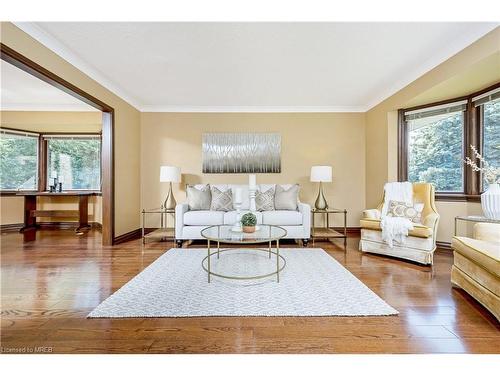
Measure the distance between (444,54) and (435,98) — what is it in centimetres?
87

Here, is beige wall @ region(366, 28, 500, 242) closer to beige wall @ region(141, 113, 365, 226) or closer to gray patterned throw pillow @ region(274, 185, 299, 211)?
beige wall @ region(141, 113, 365, 226)

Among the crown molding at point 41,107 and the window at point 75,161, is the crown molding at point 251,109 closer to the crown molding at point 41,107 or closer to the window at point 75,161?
the crown molding at point 41,107

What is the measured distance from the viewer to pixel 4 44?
2.09m

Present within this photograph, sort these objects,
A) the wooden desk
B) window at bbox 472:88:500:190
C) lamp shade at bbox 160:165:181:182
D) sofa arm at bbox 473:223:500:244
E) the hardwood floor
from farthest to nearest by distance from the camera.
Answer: the wooden desk, lamp shade at bbox 160:165:181:182, window at bbox 472:88:500:190, sofa arm at bbox 473:223:500:244, the hardwood floor

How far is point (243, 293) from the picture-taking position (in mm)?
2088

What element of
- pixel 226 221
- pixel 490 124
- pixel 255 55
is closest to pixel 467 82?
pixel 490 124

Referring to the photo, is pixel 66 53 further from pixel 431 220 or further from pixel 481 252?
pixel 431 220

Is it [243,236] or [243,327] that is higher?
[243,236]

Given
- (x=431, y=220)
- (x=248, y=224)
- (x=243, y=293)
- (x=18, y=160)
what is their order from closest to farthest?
(x=243, y=293)
(x=248, y=224)
(x=431, y=220)
(x=18, y=160)

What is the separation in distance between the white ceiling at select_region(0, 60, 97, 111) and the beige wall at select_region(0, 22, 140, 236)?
1.01 m

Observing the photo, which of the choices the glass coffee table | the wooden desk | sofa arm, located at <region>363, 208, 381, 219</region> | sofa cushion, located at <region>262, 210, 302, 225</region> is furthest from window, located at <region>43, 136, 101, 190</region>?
sofa arm, located at <region>363, 208, 381, 219</region>

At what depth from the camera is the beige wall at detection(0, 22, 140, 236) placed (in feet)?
8.55

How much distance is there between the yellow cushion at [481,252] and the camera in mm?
1694

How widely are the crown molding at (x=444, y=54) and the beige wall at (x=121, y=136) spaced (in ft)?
14.0
